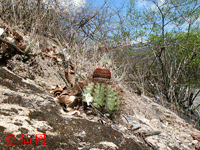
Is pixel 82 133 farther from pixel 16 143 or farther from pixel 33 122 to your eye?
pixel 16 143

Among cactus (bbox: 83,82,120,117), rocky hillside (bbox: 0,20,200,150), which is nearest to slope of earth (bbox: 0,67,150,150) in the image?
rocky hillside (bbox: 0,20,200,150)

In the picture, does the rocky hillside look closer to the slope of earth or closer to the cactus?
the slope of earth

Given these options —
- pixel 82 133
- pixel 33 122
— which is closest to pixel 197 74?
pixel 82 133

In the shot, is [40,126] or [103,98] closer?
[40,126]

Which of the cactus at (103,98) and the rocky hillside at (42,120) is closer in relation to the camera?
the rocky hillside at (42,120)

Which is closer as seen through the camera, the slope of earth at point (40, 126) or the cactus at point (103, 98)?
the slope of earth at point (40, 126)

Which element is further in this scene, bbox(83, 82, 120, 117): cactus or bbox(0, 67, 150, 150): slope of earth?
bbox(83, 82, 120, 117): cactus

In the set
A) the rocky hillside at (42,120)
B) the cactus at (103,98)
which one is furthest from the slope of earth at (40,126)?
the cactus at (103,98)

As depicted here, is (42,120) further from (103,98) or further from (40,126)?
(103,98)

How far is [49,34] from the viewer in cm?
380

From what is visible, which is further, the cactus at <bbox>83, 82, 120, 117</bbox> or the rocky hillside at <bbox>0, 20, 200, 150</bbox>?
the cactus at <bbox>83, 82, 120, 117</bbox>

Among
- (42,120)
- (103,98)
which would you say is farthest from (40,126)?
(103,98)

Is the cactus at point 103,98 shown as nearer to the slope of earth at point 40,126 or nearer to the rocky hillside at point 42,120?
the rocky hillside at point 42,120

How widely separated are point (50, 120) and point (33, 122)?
0.49 ft
